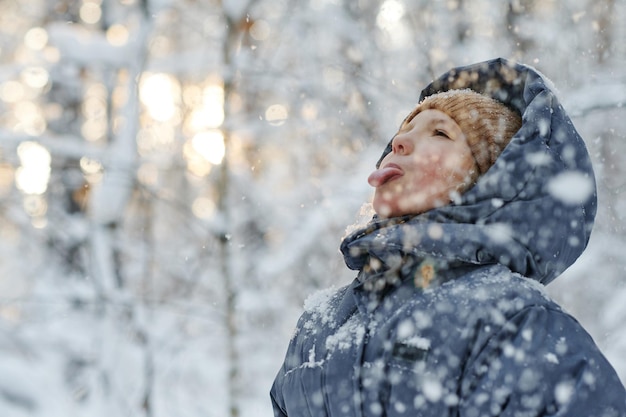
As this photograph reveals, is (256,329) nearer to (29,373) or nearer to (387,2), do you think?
(29,373)

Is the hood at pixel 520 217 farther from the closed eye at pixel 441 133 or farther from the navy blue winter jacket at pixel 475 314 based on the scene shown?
the closed eye at pixel 441 133

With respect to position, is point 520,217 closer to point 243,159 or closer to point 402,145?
point 402,145

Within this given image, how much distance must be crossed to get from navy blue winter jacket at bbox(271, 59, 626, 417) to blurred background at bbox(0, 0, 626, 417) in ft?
8.47

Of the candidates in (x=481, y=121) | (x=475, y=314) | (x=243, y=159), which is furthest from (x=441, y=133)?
(x=243, y=159)

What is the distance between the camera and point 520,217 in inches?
51.2

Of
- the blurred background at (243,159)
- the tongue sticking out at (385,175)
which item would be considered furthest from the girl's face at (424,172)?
the blurred background at (243,159)

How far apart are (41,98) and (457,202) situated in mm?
10043

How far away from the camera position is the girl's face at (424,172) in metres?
1.41

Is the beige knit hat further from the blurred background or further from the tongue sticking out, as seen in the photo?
the blurred background

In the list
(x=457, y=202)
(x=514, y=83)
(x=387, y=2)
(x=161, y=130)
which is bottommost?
(x=457, y=202)

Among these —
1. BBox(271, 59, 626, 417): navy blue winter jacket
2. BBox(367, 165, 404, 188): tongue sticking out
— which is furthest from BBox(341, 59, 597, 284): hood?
BBox(367, 165, 404, 188): tongue sticking out

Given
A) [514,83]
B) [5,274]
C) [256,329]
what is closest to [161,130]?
[256,329]

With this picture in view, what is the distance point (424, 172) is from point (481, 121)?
0.23 meters

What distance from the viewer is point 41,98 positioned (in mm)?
9891
